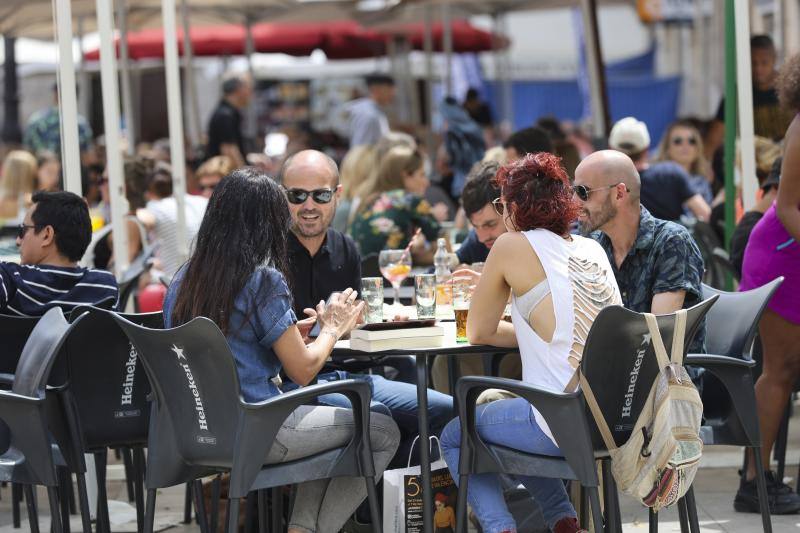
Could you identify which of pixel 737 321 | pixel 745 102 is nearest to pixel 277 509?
pixel 737 321

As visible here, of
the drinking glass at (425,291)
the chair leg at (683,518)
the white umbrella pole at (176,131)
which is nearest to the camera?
the chair leg at (683,518)

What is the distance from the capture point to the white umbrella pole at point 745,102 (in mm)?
5734

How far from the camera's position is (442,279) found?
5145 millimetres

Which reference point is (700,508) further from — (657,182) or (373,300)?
(657,182)

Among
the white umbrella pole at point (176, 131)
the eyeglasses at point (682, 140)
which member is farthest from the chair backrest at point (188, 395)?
the eyeglasses at point (682, 140)

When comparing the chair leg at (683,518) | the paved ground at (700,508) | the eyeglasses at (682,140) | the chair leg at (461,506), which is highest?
the eyeglasses at (682,140)

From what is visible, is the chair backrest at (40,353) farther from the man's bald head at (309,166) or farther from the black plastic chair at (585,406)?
the black plastic chair at (585,406)

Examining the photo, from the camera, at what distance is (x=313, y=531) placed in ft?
13.7

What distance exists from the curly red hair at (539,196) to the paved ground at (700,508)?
158cm

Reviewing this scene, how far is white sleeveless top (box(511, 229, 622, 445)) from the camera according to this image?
3.92 metres

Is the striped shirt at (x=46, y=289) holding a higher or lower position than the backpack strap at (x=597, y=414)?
higher

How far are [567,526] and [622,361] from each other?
0.71 metres

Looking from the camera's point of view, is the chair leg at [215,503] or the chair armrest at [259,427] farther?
the chair leg at [215,503]

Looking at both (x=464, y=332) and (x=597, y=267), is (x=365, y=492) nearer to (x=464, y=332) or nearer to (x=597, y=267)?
(x=464, y=332)
